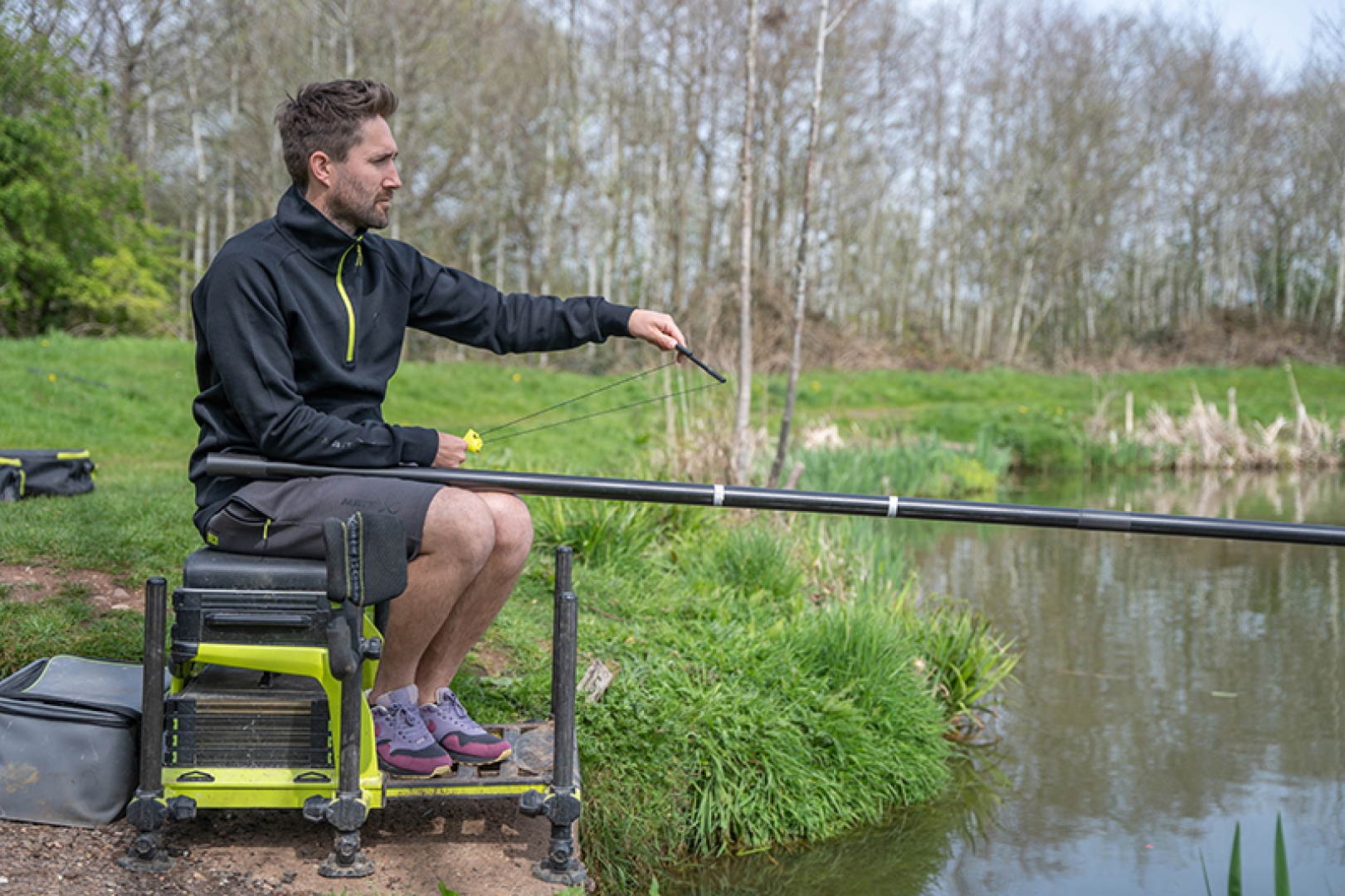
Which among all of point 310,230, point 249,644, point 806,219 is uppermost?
point 806,219

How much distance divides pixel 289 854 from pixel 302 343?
1.19 meters

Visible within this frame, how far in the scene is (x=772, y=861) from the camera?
409 centimetres

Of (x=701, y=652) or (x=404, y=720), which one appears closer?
(x=404, y=720)

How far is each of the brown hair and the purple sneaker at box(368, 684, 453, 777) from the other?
4.27 ft

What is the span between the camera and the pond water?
4.13m

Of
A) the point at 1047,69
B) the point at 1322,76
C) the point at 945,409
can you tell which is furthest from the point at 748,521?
the point at 1322,76

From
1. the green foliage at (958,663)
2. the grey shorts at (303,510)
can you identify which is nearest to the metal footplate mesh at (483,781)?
the grey shorts at (303,510)

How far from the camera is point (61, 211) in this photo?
1766 cm

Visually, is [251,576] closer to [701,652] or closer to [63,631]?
[63,631]

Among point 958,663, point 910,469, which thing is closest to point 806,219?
point 958,663

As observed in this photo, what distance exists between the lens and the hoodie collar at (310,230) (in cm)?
286

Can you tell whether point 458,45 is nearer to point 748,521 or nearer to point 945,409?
point 945,409

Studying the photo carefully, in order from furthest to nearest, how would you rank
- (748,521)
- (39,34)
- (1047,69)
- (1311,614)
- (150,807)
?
(1047,69) → (39,34) → (1311,614) → (748,521) → (150,807)

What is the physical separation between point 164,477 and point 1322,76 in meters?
32.5
